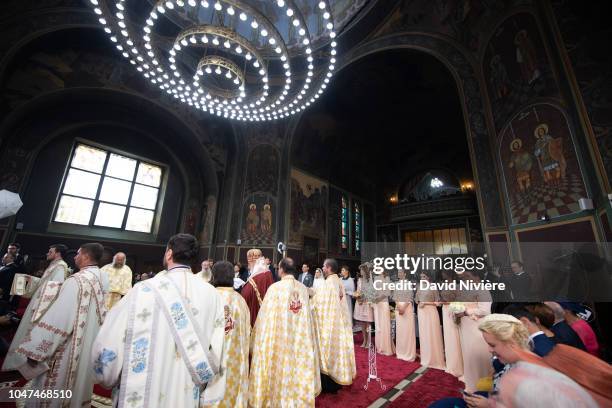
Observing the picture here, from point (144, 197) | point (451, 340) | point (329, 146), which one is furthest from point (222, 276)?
point (329, 146)

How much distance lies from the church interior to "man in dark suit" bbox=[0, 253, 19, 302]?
24 millimetres

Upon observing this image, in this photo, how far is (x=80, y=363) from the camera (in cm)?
254

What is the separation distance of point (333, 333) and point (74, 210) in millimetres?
13004

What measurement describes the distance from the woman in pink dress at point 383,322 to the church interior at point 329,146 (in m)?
0.12

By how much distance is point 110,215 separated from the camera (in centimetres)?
1190

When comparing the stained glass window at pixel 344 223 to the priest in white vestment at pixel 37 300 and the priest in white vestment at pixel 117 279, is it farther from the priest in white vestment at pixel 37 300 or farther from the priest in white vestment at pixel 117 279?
the priest in white vestment at pixel 37 300

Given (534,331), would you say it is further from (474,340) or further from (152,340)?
(152,340)

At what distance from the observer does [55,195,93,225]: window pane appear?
10727 mm

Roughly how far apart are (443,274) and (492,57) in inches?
265

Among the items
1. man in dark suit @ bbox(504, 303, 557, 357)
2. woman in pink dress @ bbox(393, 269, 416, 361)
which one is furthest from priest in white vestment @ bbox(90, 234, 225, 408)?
woman in pink dress @ bbox(393, 269, 416, 361)

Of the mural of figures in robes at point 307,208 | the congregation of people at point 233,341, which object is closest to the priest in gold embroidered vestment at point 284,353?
the congregation of people at point 233,341

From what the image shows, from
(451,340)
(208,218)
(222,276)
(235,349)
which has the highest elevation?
(208,218)

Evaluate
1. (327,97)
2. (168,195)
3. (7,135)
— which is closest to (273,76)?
(327,97)

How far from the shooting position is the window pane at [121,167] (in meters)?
12.2
